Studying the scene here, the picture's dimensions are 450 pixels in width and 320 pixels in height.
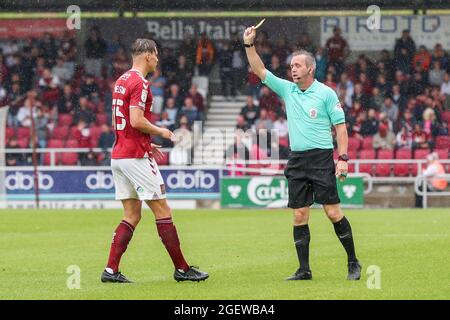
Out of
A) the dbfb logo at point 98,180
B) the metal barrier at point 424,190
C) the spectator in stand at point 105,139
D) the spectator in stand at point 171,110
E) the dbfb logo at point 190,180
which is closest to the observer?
the metal barrier at point 424,190

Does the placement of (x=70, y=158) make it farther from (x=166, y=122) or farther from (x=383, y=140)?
(x=383, y=140)

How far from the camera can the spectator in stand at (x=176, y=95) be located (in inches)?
1282

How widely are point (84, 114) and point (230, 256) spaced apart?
1936 centimetres

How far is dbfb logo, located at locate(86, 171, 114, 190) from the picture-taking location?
28.5m

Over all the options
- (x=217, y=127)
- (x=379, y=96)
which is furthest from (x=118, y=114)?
(x=217, y=127)

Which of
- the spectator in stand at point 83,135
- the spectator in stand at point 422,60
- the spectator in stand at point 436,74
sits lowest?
the spectator in stand at point 83,135

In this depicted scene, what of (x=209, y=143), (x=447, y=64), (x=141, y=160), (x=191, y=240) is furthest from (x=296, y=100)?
(x=447, y=64)

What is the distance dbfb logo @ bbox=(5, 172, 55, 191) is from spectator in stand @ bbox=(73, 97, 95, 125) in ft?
13.2

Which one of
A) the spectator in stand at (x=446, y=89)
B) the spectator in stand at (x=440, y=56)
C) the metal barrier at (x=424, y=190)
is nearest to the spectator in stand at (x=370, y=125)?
the spectator in stand at (x=446, y=89)

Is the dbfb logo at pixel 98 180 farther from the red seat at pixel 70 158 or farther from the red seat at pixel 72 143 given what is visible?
the red seat at pixel 72 143

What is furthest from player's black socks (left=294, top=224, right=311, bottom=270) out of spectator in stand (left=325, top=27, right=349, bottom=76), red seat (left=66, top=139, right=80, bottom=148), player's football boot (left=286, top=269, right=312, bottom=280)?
spectator in stand (left=325, top=27, right=349, bottom=76)

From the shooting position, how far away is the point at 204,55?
34312mm

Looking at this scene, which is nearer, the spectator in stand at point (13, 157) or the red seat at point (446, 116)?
the spectator in stand at point (13, 157)

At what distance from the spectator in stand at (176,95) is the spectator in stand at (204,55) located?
142 cm
